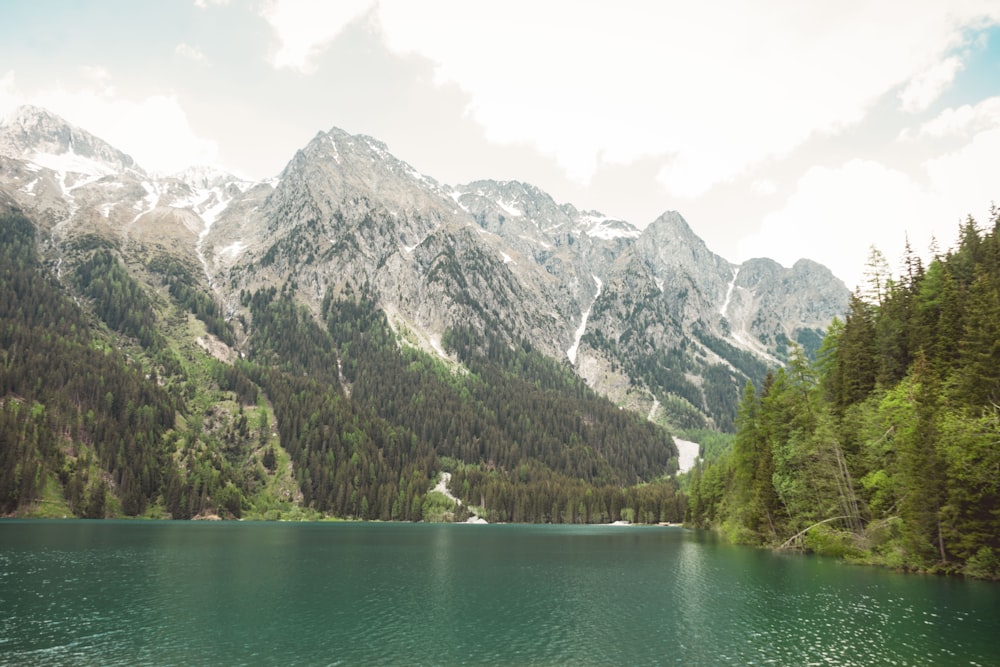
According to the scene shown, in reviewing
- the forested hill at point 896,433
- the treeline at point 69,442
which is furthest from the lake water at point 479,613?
the treeline at point 69,442

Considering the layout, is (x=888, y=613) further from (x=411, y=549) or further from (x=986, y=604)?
(x=411, y=549)

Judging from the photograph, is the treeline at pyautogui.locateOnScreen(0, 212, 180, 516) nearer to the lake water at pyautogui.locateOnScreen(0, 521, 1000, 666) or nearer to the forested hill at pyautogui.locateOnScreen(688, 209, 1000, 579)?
the lake water at pyautogui.locateOnScreen(0, 521, 1000, 666)

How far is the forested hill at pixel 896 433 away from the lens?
48.3 meters

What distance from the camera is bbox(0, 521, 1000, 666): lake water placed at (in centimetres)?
3281

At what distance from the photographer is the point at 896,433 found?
5838 cm

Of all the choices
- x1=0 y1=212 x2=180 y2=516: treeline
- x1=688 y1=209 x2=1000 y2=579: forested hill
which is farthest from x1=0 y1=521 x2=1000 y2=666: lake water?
x1=0 y1=212 x2=180 y2=516: treeline

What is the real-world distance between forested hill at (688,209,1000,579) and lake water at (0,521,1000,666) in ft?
15.8

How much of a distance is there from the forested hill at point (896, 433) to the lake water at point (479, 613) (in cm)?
482

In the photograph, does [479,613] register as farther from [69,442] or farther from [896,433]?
[69,442]

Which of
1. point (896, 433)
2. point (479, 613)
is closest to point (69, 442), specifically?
point (479, 613)

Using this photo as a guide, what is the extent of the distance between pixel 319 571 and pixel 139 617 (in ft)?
88.1

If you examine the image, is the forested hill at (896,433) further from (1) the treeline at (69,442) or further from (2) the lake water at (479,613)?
(1) the treeline at (69,442)

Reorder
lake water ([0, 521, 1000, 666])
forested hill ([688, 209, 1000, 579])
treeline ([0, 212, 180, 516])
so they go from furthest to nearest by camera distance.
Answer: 1. treeline ([0, 212, 180, 516])
2. forested hill ([688, 209, 1000, 579])
3. lake water ([0, 521, 1000, 666])

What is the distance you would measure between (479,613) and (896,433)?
4516 centimetres
